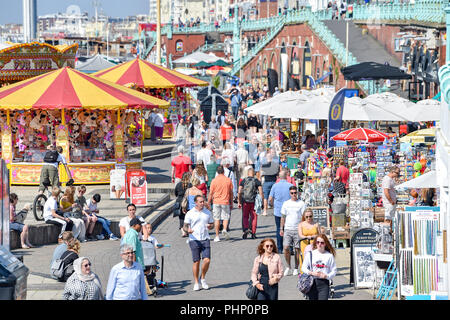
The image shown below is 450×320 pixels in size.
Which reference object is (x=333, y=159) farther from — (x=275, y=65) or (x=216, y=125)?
(x=275, y=65)

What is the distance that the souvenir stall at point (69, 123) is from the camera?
2392cm

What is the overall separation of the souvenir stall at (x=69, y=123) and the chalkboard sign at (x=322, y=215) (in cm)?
775

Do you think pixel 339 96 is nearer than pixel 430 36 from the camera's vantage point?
Yes

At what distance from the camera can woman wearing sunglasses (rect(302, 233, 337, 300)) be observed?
Answer: 12.0 meters

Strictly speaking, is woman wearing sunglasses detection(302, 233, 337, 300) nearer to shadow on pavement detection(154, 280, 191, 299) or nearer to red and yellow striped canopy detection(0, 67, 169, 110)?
shadow on pavement detection(154, 280, 191, 299)

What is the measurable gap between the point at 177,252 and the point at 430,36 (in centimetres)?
2139

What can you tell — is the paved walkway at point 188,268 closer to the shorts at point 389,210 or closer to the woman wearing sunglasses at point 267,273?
the shorts at point 389,210

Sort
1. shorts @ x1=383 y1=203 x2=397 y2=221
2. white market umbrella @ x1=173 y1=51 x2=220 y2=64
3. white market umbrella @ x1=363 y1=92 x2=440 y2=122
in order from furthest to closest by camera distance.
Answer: white market umbrella @ x1=173 y1=51 x2=220 y2=64, white market umbrella @ x1=363 y1=92 x2=440 y2=122, shorts @ x1=383 y1=203 x2=397 y2=221

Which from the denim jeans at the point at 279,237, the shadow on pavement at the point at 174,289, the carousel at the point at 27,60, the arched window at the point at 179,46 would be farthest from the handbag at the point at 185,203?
the arched window at the point at 179,46

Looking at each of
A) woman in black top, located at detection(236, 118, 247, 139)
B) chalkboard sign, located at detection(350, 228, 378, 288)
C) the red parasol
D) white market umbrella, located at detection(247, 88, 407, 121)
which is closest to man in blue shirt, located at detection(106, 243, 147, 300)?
chalkboard sign, located at detection(350, 228, 378, 288)

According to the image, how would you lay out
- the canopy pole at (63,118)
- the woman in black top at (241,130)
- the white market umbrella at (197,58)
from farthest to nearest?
the white market umbrella at (197,58) → the woman in black top at (241,130) → the canopy pole at (63,118)

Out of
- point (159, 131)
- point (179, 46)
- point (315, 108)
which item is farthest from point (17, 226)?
point (179, 46)

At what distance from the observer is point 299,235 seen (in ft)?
47.5
